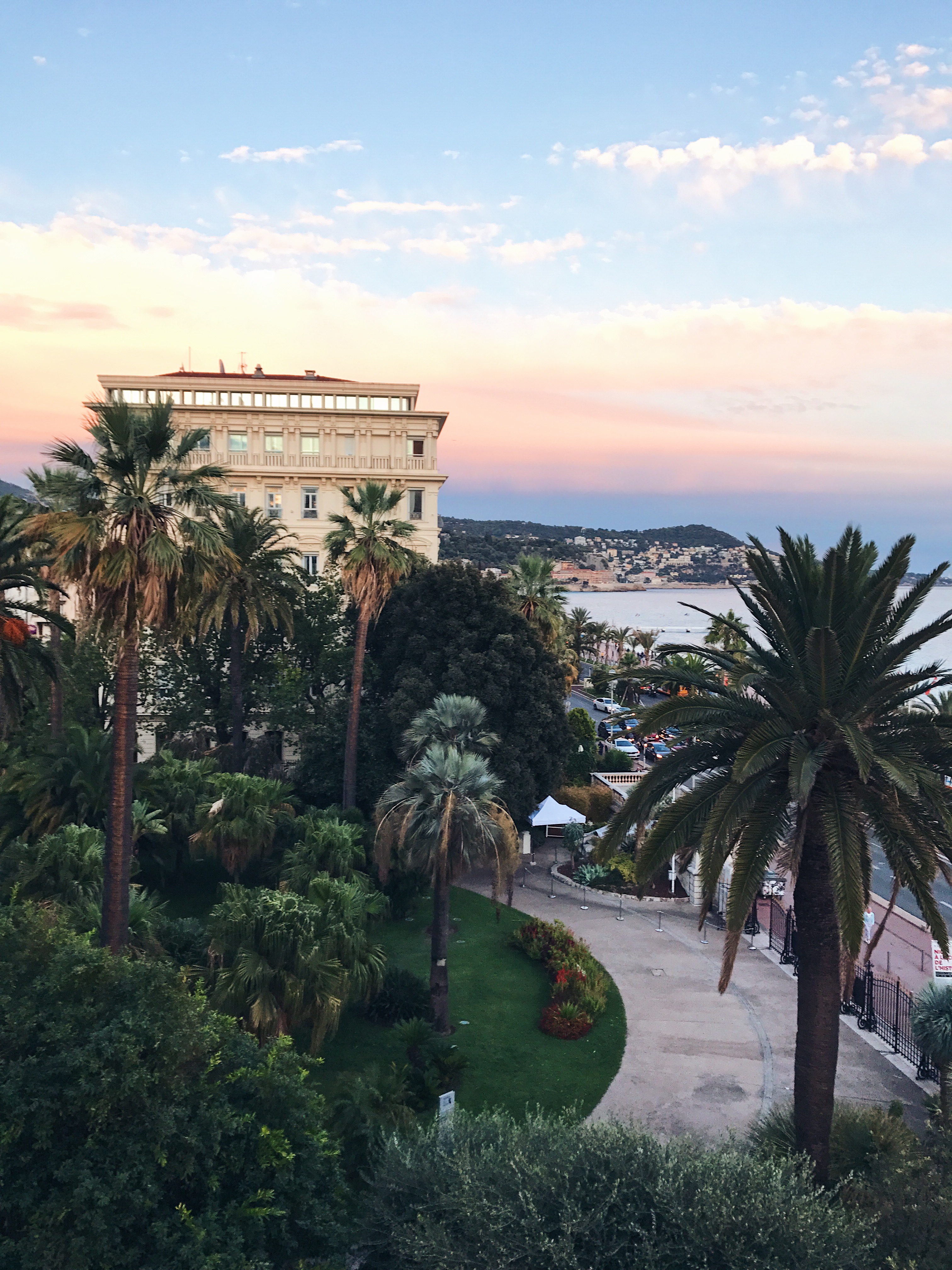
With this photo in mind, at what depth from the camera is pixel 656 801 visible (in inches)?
481

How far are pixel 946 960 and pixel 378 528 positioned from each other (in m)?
19.7

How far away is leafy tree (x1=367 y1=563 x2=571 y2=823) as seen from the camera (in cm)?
2831

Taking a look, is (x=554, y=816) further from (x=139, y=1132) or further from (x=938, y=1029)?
(x=139, y=1132)

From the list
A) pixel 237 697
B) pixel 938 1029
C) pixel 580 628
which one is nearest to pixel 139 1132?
pixel 938 1029

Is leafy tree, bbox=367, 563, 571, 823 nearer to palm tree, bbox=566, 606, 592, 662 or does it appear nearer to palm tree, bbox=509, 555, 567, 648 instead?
palm tree, bbox=509, 555, 567, 648

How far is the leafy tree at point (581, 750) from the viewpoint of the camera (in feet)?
120

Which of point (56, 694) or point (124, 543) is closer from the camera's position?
point (124, 543)

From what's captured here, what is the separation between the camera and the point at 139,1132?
27.2 ft

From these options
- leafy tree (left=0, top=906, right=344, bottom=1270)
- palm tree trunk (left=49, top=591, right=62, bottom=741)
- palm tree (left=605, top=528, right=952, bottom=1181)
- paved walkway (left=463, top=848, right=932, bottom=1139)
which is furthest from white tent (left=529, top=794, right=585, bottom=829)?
leafy tree (left=0, top=906, right=344, bottom=1270)

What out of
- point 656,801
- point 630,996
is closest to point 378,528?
point 630,996

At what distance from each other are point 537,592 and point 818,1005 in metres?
29.2

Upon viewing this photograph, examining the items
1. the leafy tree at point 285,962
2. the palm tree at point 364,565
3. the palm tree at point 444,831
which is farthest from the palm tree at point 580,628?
the leafy tree at point 285,962

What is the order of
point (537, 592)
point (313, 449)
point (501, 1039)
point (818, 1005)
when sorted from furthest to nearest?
1. point (313, 449)
2. point (537, 592)
3. point (501, 1039)
4. point (818, 1005)

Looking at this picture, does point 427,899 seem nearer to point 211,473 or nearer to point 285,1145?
point 211,473
